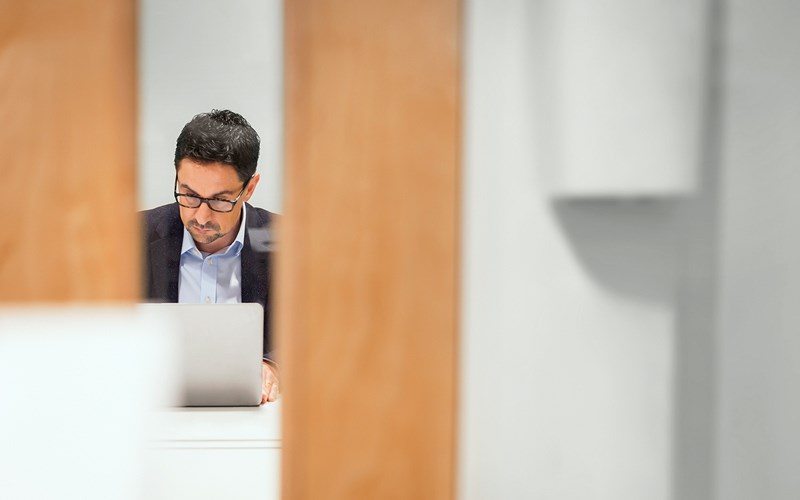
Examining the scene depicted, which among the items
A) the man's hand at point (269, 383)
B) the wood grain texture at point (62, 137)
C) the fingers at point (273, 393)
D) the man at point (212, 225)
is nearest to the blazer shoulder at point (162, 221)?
the man at point (212, 225)

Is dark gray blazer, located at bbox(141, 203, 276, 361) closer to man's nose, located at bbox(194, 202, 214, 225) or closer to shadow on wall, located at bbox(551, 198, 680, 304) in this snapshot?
man's nose, located at bbox(194, 202, 214, 225)

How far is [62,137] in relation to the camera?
0.64 m

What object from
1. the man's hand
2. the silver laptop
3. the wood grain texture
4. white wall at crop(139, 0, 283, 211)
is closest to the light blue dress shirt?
white wall at crop(139, 0, 283, 211)

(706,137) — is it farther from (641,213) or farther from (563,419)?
(563,419)

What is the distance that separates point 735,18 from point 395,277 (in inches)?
17.5

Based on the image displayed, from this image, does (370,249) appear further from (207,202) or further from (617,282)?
(207,202)

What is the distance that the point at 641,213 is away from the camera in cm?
69

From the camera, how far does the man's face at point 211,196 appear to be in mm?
2504

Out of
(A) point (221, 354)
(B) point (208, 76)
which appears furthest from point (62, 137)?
(B) point (208, 76)

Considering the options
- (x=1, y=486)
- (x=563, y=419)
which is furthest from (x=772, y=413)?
(x=1, y=486)

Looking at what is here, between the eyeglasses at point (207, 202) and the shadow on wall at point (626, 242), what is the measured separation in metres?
2.04

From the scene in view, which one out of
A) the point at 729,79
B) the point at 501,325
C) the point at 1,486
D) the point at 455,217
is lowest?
the point at 1,486

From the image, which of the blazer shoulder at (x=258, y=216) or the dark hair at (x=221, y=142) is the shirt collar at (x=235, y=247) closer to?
the blazer shoulder at (x=258, y=216)

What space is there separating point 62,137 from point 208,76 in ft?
6.74
